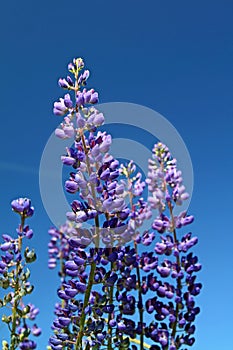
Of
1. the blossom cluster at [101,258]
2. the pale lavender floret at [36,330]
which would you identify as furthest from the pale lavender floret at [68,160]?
the pale lavender floret at [36,330]

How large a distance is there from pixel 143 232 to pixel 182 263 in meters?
0.41

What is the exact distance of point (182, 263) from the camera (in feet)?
13.4

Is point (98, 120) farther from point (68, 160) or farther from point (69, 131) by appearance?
point (68, 160)

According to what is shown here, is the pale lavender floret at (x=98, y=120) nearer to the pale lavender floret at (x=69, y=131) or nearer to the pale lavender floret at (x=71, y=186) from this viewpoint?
the pale lavender floret at (x=69, y=131)

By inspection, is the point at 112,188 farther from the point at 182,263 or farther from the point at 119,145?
the point at 182,263

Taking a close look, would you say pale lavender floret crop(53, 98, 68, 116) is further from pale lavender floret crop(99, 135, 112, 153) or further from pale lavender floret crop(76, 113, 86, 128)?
pale lavender floret crop(99, 135, 112, 153)

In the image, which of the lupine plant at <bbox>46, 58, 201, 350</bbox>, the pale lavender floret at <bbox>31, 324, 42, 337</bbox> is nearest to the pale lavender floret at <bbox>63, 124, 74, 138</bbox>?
the lupine plant at <bbox>46, 58, 201, 350</bbox>

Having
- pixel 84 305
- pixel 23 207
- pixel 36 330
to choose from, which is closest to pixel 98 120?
pixel 23 207

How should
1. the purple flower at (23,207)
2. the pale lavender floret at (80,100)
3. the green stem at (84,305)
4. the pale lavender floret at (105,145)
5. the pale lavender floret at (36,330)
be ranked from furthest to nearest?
the pale lavender floret at (36,330)
the purple flower at (23,207)
the pale lavender floret at (80,100)
the pale lavender floret at (105,145)
the green stem at (84,305)

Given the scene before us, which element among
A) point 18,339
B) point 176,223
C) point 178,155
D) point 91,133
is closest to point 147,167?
point 178,155

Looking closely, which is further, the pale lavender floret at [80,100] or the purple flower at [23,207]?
the purple flower at [23,207]

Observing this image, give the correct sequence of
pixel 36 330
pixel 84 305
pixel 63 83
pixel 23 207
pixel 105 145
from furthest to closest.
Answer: pixel 36 330
pixel 23 207
pixel 63 83
pixel 105 145
pixel 84 305

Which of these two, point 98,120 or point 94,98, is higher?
point 94,98

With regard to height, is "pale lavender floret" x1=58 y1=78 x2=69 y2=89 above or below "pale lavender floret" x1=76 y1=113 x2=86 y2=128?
above
